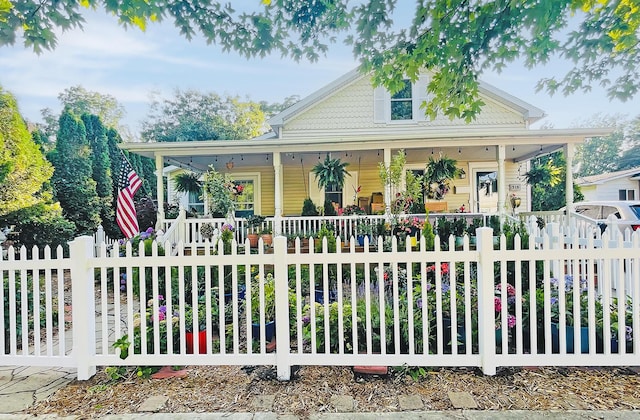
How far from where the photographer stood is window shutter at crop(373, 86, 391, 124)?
1186cm

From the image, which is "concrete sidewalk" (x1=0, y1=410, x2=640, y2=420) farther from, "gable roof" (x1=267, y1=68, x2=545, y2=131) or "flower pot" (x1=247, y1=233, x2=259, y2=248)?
"gable roof" (x1=267, y1=68, x2=545, y2=131)

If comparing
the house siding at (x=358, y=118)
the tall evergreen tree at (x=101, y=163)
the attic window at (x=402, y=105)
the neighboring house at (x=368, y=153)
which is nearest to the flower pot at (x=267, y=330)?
the neighboring house at (x=368, y=153)

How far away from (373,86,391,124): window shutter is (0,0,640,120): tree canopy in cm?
626

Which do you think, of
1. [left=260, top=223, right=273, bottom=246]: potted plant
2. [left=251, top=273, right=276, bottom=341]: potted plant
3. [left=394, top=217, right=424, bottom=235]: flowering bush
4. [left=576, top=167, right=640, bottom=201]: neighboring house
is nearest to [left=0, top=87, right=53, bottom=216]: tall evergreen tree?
[left=260, top=223, right=273, bottom=246]: potted plant

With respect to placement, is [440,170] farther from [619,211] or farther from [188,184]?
[188,184]

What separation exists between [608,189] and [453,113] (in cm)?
2404

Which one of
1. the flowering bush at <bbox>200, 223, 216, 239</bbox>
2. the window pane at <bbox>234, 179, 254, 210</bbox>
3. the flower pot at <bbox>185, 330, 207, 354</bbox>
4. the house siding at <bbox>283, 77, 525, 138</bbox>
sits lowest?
the flower pot at <bbox>185, 330, 207, 354</bbox>

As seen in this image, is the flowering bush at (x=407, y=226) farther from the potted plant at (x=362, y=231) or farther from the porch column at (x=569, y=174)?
the porch column at (x=569, y=174)

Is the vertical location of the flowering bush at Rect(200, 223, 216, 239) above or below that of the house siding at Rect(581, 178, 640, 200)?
below

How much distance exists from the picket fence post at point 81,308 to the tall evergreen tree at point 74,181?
→ 1023cm

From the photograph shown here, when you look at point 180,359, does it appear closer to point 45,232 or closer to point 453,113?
point 453,113

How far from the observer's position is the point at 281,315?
298 cm

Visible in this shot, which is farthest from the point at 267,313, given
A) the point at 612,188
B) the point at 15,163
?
the point at 612,188

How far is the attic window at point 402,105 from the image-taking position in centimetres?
1183
